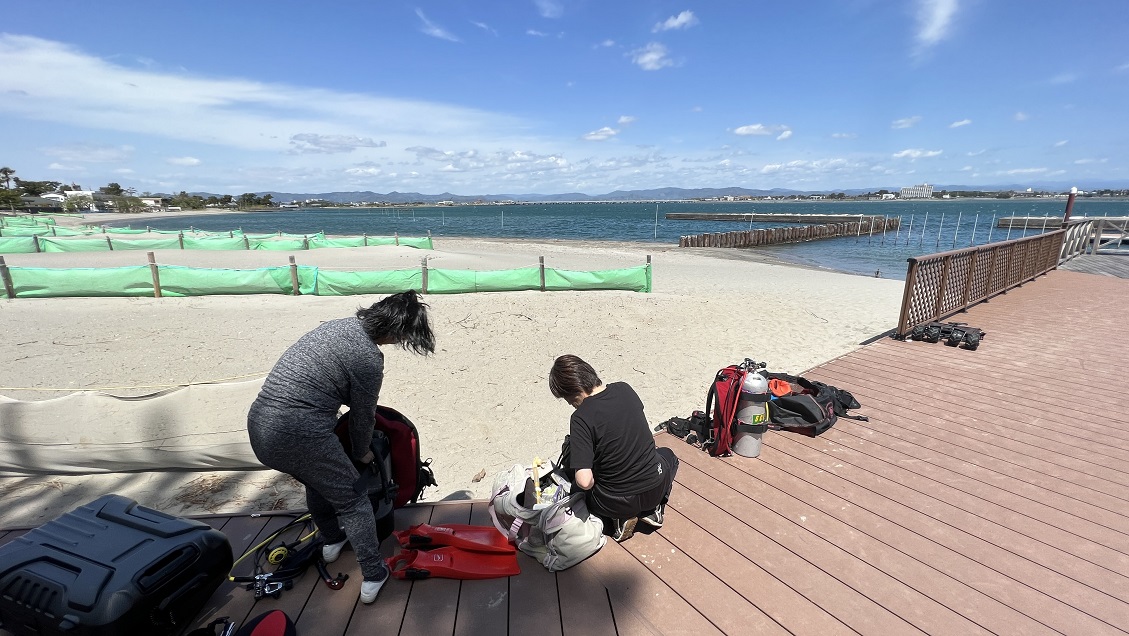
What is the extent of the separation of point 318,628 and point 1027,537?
12.4 ft

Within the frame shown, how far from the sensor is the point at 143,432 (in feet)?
12.9

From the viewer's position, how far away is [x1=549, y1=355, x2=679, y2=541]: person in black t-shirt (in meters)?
2.29

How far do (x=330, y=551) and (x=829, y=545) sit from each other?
2746mm

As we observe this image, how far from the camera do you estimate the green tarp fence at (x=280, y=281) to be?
977cm

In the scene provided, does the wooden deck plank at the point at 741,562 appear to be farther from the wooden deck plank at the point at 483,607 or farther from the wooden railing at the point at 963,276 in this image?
the wooden railing at the point at 963,276

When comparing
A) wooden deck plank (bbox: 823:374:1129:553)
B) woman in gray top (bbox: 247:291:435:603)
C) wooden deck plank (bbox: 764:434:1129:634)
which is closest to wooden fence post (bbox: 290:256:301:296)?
woman in gray top (bbox: 247:291:435:603)

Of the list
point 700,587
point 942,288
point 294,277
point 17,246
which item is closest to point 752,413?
point 700,587

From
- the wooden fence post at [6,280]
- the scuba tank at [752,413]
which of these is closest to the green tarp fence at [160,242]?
the wooden fence post at [6,280]

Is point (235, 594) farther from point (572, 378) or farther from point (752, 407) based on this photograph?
point (752, 407)

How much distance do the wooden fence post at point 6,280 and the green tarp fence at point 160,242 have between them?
1104 centimetres

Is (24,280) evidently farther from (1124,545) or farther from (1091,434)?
(1091,434)

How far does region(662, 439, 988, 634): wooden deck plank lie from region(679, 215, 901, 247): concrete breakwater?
31339mm

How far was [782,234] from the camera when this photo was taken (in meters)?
39.2

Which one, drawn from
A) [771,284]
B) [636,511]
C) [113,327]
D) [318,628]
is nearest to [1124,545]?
[636,511]
